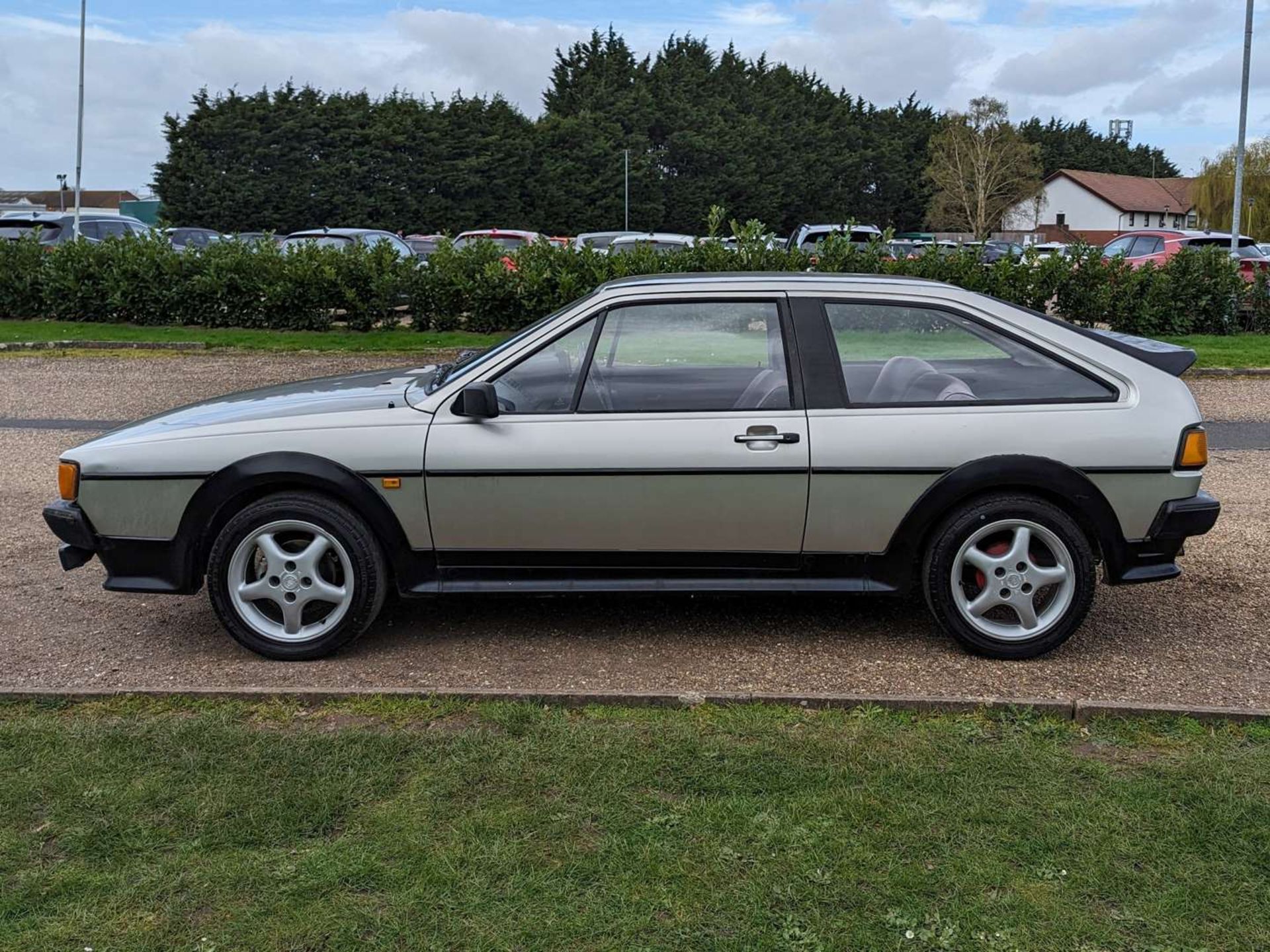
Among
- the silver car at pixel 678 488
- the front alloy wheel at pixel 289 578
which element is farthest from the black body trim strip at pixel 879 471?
the front alloy wheel at pixel 289 578

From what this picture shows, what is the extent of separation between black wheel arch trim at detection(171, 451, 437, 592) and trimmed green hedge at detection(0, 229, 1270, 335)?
11.8 meters

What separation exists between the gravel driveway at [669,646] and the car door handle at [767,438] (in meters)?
0.94

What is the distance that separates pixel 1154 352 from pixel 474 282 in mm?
13050

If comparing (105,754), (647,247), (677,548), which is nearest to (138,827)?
(105,754)

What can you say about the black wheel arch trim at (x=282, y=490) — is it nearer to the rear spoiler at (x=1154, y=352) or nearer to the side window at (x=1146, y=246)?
the rear spoiler at (x=1154, y=352)

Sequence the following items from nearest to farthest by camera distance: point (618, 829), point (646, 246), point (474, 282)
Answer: point (618, 829)
point (474, 282)
point (646, 246)

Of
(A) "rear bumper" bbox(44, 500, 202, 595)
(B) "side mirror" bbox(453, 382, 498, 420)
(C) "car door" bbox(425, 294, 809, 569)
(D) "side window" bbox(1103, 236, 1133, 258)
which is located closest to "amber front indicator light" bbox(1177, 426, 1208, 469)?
(C) "car door" bbox(425, 294, 809, 569)

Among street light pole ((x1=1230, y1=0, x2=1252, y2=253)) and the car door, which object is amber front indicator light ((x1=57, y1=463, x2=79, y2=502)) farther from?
street light pole ((x1=1230, y1=0, x2=1252, y2=253))

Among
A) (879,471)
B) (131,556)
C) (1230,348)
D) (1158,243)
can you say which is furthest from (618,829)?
(1158,243)

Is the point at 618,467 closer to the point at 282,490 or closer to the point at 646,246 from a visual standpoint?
the point at 282,490

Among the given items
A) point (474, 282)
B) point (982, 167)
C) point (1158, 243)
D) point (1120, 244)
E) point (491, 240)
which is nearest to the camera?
point (474, 282)

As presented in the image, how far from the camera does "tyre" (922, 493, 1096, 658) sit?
504 cm

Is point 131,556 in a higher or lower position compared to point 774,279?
lower

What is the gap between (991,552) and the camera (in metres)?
5.10
